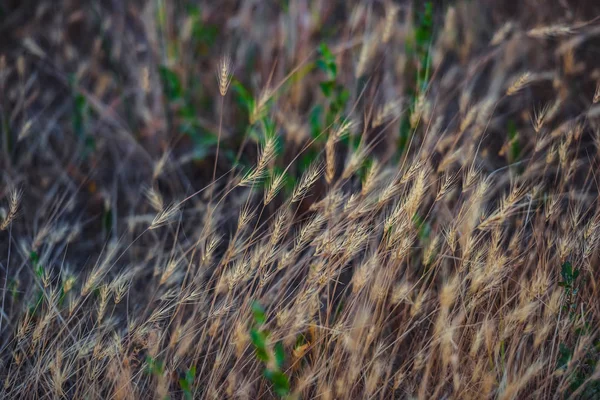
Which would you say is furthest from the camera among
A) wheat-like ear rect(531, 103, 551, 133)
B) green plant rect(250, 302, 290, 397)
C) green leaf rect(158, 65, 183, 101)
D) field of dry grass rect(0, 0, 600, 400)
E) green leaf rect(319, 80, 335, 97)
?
green leaf rect(158, 65, 183, 101)

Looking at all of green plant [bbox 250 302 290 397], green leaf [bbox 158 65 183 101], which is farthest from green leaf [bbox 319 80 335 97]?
green plant [bbox 250 302 290 397]

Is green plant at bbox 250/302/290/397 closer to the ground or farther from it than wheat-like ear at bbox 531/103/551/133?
closer to the ground

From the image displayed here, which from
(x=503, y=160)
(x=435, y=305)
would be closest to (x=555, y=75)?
(x=503, y=160)

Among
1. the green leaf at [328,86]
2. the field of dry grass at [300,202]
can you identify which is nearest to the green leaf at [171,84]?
the field of dry grass at [300,202]

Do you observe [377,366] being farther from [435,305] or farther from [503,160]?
[503,160]

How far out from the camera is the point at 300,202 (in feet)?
4.71

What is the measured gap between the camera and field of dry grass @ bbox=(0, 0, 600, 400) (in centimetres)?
143

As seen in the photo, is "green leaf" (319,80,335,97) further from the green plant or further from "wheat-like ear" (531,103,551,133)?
the green plant

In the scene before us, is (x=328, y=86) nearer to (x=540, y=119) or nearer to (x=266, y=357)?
(x=540, y=119)

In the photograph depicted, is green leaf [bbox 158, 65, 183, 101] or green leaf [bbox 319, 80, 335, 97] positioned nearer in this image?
green leaf [bbox 319, 80, 335, 97]

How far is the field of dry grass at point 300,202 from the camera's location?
56.5 inches

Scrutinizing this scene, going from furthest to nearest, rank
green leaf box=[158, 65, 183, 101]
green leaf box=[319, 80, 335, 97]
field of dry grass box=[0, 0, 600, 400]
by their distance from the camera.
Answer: green leaf box=[158, 65, 183, 101] < green leaf box=[319, 80, 335, 97] < field of dry grass box=[0, 0, 600, 400]

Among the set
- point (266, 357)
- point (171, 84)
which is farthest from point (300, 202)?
point (171, 84)

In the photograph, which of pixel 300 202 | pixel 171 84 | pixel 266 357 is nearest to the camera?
pixel 266 357
